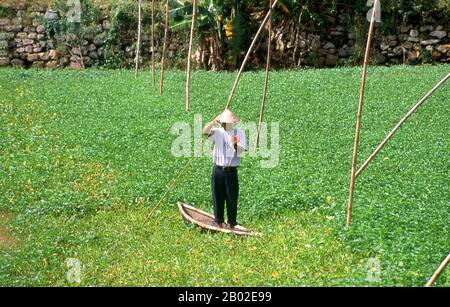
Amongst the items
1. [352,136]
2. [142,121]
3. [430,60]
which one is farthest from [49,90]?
[430,60]

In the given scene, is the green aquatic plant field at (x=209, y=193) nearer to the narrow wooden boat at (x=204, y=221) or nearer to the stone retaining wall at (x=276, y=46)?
the narrow wooden boat at (x=204, y=221)

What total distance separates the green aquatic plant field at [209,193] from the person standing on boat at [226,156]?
1.44ft

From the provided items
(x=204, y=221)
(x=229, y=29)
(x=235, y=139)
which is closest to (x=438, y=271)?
(x=235, y=139)

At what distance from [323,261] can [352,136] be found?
21.5 feet

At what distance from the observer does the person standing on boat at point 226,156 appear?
8.98m

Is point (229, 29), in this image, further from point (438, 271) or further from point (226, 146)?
point (438, 271)

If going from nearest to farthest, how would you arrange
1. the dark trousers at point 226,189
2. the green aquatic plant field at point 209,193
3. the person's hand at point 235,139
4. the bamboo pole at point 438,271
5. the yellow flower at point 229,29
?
the bamboo pole at point 438,271, the green aquatic plant field at point 209,193, the person's hand at point 235,139, the dark trousers at point 226,189, the yellow flower at point 229,29

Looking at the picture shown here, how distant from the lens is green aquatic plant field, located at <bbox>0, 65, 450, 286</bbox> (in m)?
8.05

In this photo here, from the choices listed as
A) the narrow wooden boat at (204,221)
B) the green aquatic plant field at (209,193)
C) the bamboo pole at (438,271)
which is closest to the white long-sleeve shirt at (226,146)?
the narrow wooden boat at (204,221)

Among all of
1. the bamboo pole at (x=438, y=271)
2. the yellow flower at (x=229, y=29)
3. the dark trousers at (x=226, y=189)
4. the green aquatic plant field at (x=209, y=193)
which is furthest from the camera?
the yellow flower at (x=229, y=29)

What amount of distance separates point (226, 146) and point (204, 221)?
1.21m

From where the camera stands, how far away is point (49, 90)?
19.2m

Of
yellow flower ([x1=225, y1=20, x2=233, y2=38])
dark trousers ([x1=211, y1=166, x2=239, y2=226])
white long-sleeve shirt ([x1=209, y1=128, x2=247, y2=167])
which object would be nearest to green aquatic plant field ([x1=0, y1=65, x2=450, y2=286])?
dark trousers ([x1=211, y1=166, x2=239, y2=226])

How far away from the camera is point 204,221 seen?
9727 mm
